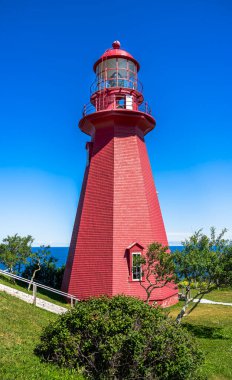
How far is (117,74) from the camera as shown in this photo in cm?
2123

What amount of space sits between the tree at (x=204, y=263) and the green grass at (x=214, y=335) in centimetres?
169

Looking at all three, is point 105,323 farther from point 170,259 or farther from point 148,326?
point 170,259

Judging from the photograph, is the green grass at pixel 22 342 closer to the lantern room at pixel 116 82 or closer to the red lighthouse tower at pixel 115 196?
the red lighthouse tower at pixel 115 196

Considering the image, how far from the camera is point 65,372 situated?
776 centimetres

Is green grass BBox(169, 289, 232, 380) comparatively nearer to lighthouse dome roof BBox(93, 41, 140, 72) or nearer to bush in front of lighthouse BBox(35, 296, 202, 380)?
bush in front of lighthouse BBox(35, 296, 202, 380)

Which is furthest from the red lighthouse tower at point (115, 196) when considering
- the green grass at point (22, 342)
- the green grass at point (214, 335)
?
the green grass at point (22, 342)

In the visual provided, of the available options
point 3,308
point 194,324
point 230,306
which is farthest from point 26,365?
point 230,306

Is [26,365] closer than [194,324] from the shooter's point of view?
Yes

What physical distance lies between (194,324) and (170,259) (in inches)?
189

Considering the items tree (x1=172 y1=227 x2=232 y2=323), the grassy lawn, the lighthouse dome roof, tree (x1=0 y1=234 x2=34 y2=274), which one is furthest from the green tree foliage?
the lighthouse dome roof

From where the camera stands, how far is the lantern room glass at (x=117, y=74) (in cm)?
2128

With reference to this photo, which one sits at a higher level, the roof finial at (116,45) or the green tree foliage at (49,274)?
the roof finial at (116,45)

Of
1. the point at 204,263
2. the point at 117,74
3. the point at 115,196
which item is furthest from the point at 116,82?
the point at 204,263

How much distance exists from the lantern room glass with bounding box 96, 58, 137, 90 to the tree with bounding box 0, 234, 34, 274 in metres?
12.4
